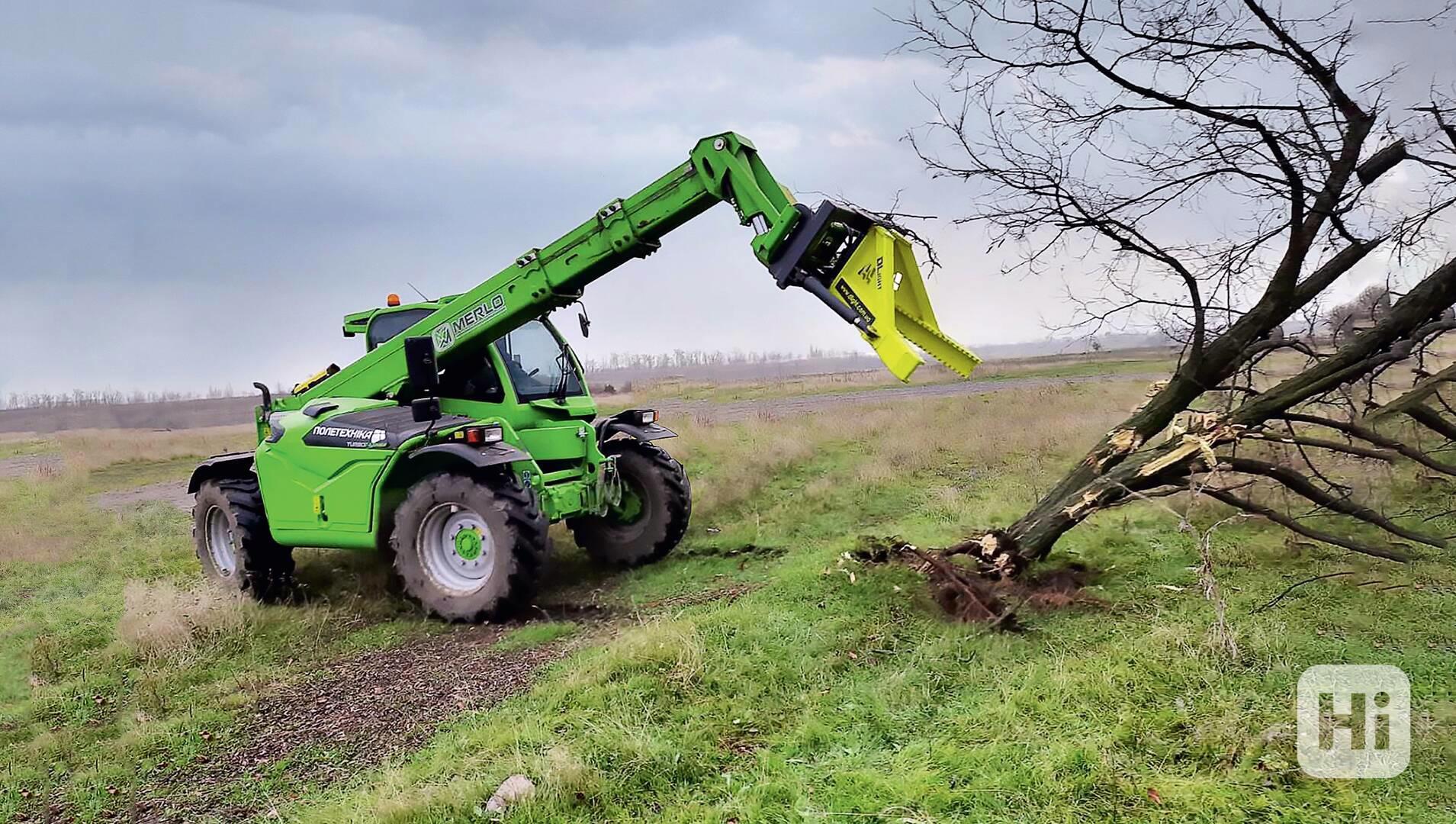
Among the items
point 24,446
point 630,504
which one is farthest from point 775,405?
point 24,446

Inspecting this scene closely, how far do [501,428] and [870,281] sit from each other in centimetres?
321

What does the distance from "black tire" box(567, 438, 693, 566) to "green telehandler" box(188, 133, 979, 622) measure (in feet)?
0.05

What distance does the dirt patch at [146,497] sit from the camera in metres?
15.2

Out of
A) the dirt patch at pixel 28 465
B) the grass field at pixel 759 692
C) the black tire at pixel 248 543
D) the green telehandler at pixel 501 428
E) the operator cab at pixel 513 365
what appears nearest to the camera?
the grass field at pixel 759 692

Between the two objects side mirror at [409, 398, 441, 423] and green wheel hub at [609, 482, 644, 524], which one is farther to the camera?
green wheel hub at [609, 482, 644, 524]

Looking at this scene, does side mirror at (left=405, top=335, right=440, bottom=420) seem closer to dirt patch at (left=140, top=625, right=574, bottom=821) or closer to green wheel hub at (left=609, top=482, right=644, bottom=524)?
dirt patch at (left=140, top=625, right=574, bottom=821)

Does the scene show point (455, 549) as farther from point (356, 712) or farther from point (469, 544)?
point (356, 712)

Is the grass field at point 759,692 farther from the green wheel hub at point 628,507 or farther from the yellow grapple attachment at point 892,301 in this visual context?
the yellow grapple attachment at point 892,301

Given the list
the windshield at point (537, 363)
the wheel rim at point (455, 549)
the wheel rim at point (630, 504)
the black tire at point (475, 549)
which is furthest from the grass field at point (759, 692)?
the windshield at point (537, 363)

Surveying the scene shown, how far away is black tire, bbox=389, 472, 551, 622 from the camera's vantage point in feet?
21.6

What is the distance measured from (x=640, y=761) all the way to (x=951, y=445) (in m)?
11.1

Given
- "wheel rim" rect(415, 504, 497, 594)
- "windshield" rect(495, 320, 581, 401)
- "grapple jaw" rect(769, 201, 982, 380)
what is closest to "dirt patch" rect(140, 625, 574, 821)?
"wheel rim" rect(415, 504, 497, 594)

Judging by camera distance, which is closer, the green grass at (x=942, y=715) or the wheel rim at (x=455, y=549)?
the green grass at (x=942, y=715)

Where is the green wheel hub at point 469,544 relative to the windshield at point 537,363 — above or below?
below
